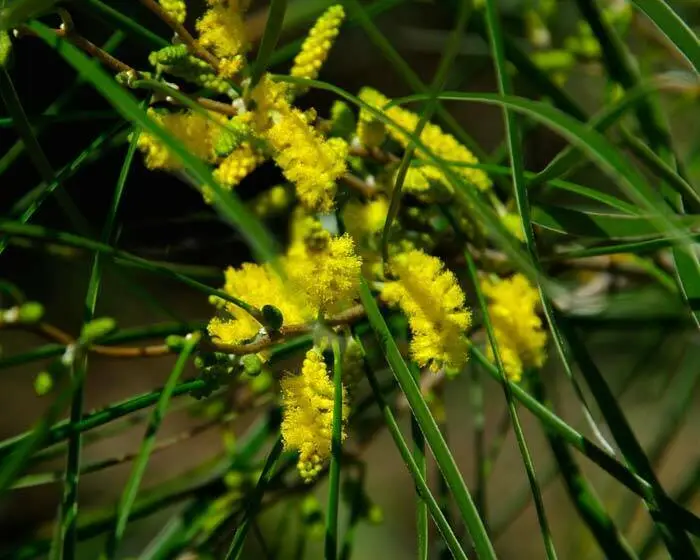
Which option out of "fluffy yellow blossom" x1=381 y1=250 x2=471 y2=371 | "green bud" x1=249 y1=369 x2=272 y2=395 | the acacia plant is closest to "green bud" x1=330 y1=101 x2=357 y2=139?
the acacia plant

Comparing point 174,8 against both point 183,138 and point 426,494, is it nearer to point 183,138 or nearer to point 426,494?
point 183,138

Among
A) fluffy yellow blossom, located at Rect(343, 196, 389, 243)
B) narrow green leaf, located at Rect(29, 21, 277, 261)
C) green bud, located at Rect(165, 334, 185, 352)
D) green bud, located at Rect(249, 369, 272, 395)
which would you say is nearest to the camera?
narrow green leaf, located at Rect(29, 21, 277, 261)

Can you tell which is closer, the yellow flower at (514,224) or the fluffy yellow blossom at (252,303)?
the fluffy yellow blossom at (252,303)

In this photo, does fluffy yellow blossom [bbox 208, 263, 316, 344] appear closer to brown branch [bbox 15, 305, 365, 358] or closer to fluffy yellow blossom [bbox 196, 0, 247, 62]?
brown branch [bbox 15, 305, 365, 358]

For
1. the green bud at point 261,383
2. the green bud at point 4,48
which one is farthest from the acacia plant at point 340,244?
the green bud at point 261,383

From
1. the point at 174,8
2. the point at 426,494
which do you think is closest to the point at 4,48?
the point at 174,8

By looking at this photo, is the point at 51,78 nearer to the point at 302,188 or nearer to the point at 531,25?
the point at 531,25

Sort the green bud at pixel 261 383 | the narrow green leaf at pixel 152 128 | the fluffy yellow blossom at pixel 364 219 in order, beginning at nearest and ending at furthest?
the narrow green leaf at pixel 152 128, the fluffy yellow blossom at pixel 364 219, the green bud at pixel 261 383

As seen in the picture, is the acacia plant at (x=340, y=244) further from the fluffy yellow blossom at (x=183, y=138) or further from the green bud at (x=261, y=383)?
the green bud at (x=261, y=383)
